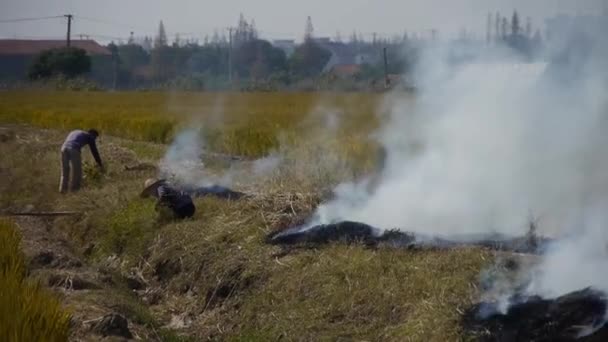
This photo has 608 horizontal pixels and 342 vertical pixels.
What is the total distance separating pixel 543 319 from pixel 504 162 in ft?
14.7

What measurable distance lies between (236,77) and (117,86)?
13021 millimetres

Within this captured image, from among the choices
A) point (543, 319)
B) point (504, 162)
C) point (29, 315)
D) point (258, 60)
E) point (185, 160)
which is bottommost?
point (543, 319)

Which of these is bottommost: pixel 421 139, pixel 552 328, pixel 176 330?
pixel 176 330

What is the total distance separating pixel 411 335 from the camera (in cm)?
752

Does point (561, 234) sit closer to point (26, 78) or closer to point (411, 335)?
point (411, 335)

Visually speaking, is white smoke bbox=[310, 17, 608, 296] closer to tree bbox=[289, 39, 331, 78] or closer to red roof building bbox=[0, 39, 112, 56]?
tree bbox=[289, 39, 331, 78]

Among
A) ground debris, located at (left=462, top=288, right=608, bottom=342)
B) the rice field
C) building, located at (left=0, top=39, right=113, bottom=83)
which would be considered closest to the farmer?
the rice field

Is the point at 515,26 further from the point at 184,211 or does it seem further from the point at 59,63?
the point at 59,63

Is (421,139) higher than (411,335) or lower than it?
higher

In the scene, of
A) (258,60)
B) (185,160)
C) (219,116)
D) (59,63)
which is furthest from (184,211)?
(59,63)

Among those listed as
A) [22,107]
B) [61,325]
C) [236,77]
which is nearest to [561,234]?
[61,325]

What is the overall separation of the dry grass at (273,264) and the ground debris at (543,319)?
0.80 feet

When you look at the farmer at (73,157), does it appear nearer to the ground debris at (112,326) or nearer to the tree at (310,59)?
the ground debris at (112,326)

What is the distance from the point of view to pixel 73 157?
15922 mm
